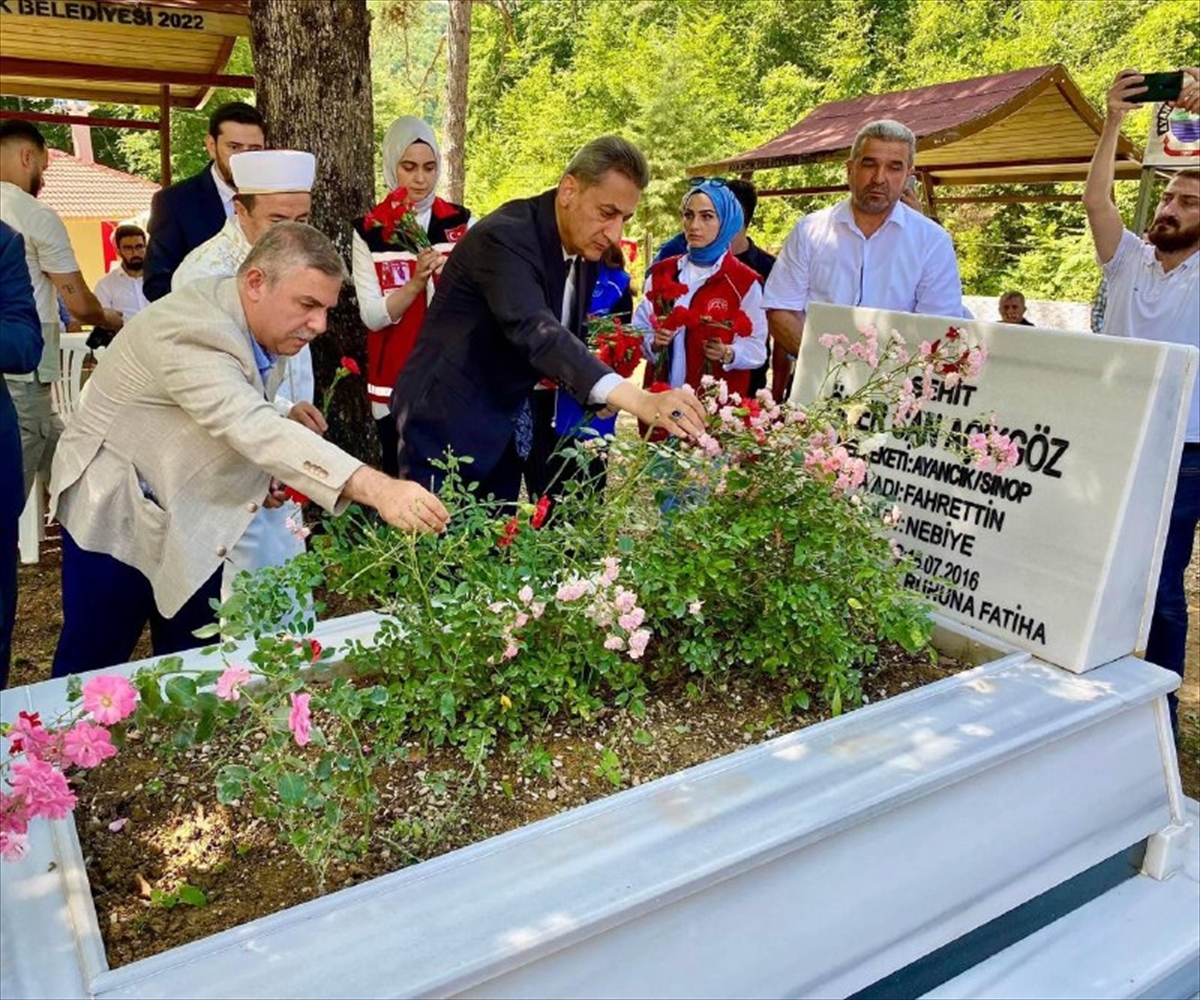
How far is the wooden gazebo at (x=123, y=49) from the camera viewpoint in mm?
4906

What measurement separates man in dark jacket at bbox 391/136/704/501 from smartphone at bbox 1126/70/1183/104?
5.64 feet

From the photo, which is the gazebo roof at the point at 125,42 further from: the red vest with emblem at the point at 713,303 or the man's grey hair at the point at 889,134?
the man's grey hair at the point at 889,134

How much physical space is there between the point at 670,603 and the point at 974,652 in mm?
829

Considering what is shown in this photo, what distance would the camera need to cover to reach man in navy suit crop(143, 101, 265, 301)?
322cm

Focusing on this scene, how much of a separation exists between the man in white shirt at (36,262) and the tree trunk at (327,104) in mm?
915

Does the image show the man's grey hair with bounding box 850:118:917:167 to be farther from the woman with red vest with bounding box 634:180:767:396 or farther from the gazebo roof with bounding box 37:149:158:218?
the gazebo roof with bounding box 37:149:158:218

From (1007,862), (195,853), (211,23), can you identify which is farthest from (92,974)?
(211,23)

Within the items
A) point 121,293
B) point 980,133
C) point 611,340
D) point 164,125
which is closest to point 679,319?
point 611,340

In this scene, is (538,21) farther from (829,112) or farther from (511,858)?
(511,858)

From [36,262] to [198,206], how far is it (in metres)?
1.11

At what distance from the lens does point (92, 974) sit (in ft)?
3.70

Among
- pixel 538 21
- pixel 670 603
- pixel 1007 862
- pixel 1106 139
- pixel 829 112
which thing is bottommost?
pixel 1007 862

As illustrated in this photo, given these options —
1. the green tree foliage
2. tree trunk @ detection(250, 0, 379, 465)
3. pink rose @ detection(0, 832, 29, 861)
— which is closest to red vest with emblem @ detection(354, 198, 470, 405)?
tree trunk @ detection(250, 0, 379, 465)

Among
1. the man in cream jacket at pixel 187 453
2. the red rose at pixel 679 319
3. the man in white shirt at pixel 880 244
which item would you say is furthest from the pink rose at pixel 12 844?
the man in white shirt at pixel 880 244
